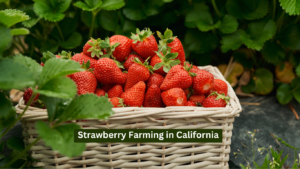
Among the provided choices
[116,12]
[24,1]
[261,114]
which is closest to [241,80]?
[261,114]

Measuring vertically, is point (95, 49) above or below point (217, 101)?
above

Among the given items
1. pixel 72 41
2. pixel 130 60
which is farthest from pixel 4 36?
pixel 72 41

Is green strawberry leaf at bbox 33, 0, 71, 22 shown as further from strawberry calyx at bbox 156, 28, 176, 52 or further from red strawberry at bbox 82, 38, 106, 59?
strawberry calyx at bbox 156, 28, 176, 52

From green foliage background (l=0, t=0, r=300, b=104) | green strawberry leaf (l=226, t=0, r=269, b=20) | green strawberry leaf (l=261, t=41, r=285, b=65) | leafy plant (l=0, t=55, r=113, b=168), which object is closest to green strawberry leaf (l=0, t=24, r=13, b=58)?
leafy plant (l=0, t=55, r=113, b=168)

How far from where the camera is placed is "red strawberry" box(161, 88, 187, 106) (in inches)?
30.5

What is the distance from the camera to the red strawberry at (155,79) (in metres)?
0.86

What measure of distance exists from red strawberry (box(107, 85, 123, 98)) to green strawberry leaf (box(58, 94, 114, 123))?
233mm

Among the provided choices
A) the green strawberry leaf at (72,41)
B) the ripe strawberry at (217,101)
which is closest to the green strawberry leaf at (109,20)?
the green strawberry leaf at (72,41)

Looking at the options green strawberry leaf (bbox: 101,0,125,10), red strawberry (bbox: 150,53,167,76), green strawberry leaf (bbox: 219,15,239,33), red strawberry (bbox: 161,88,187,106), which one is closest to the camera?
red strawberry (bbox: 161,88,187,106)

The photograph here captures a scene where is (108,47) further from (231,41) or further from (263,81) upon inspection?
(263,81)

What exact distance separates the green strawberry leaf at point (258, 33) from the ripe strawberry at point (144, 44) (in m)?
0.65

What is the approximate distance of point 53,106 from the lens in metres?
0.64

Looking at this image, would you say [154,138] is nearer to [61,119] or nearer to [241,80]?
[61,119]

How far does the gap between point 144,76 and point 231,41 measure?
2.53 feet
